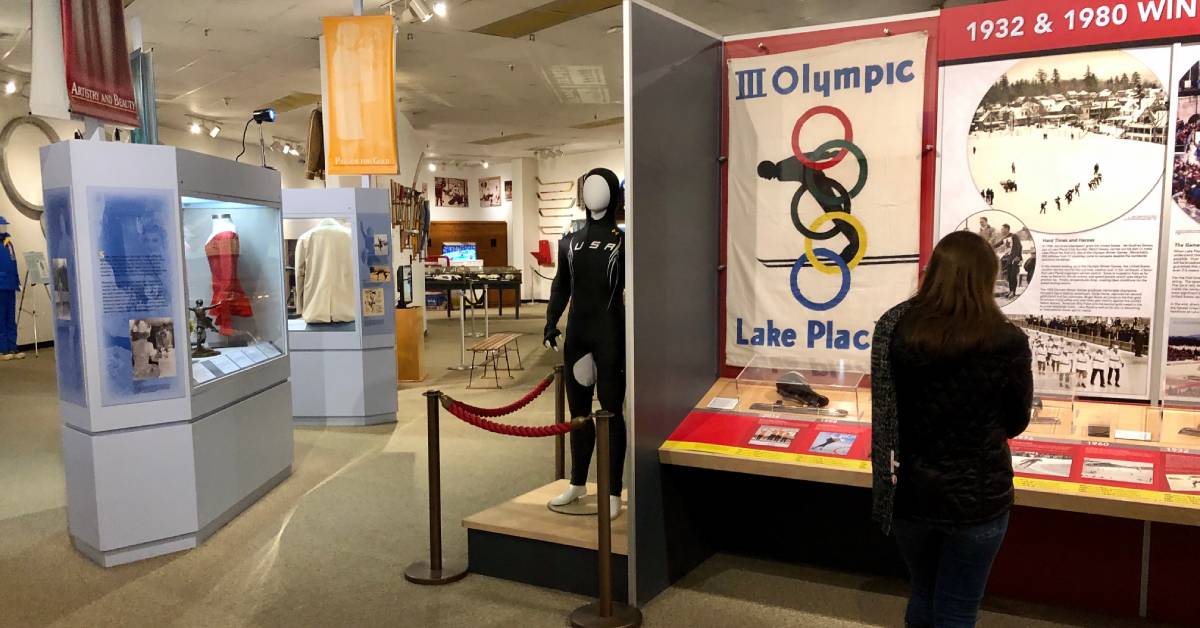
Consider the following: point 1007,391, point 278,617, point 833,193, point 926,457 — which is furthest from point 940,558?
point 278,617

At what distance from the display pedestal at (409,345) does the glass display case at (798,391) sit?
199 inches

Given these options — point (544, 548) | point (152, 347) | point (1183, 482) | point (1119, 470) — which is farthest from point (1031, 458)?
point (152, 347)

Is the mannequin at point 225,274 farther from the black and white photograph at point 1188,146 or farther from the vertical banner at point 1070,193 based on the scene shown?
the black and white photograph at point 1188,146

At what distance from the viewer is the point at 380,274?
6559 mm

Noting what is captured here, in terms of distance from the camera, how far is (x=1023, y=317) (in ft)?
10.8

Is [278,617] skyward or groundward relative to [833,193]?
groundward

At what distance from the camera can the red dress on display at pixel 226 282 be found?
453 centimetres

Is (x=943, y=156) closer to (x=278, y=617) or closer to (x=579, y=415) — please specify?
(x=579, y=415)

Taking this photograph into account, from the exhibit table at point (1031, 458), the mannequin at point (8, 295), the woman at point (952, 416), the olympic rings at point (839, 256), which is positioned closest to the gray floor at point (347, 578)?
the exhibit table at point (1031, 458)

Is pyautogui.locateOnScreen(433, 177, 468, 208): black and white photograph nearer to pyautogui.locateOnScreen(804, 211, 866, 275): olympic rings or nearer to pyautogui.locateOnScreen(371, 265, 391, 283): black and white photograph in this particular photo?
pyautogui.locateOnScreen(371, 265, 391, 283): black and white photograph

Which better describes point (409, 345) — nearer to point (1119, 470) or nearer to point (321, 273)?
point (321, 273)

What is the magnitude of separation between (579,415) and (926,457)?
68.3 inches

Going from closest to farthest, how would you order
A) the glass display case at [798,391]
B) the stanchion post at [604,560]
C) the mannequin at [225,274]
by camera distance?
the stanchion post at [604,560] → the glass display case at [798,391] → the mannequin at [225,274]

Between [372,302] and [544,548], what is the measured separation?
12.2 ft
